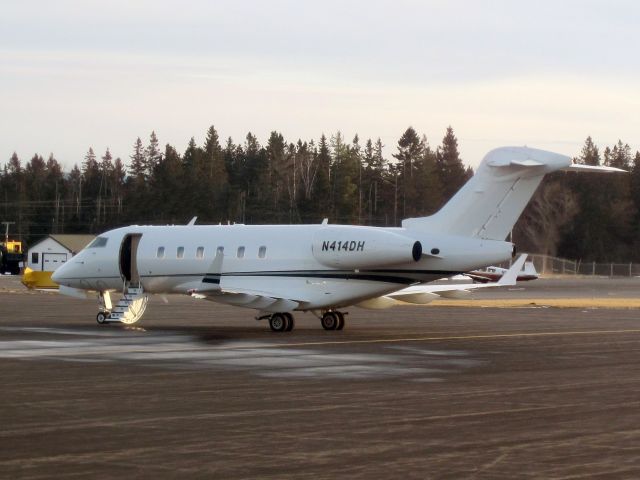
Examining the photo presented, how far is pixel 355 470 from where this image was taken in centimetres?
1122

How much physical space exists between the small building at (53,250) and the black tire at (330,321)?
85.0 m

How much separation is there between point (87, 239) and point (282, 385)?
102 m

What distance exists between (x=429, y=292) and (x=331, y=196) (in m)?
94.9

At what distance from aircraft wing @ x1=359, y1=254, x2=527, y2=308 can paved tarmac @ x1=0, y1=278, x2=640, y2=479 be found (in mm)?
1722

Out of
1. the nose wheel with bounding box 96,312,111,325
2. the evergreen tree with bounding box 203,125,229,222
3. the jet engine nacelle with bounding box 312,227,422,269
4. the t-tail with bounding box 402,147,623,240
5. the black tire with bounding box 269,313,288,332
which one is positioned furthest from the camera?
the evergreen tree with bounding box 203,125,229,222

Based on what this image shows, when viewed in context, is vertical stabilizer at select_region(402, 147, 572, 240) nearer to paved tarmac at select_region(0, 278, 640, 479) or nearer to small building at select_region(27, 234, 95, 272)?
paved tarmac at select_region(0, 278, 640, 479)

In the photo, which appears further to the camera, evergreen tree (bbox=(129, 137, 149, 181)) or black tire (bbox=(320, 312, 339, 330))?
evergreen tree (bbox=(129, 137, 149, 181))

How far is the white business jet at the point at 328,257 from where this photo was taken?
96.9 ft

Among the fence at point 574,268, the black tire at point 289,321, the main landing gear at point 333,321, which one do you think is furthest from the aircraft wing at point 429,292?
the fence at point 574,268

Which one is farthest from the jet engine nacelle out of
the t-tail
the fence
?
the fence

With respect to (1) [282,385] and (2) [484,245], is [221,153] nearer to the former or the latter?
(2) [484,245]

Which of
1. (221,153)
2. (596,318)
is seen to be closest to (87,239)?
(221,153)

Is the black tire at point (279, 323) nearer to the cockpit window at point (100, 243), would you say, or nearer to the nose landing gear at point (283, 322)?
the nose landing gear at point (283, 322)

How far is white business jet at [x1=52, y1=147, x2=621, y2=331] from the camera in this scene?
96.9ft
